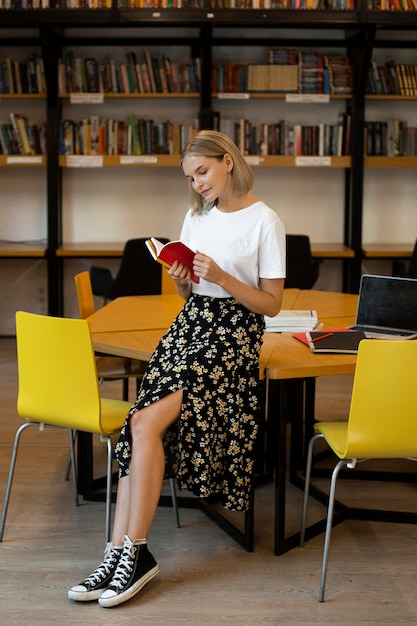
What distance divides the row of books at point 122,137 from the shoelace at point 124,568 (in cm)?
415

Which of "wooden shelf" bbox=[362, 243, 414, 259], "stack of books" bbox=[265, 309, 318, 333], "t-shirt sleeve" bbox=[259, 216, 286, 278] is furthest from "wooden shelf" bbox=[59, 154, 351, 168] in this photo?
"t-shirt sleeve" bbox=[259, 216, 286, 278]

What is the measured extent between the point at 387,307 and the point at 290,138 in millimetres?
3228

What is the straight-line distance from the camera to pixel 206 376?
2846mm

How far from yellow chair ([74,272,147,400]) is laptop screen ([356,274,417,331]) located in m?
0.99

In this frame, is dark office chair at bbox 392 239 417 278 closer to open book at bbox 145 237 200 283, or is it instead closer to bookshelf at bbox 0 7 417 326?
bookshelf at bbox 0 7 417 326

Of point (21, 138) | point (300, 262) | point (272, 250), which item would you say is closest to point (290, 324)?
point (272, 250)

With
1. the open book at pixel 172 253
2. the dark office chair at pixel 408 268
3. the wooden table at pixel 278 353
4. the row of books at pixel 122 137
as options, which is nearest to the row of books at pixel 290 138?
the row of books at pixel 122 137

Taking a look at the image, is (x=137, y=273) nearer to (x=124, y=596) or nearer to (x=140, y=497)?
(x=140, y=497)

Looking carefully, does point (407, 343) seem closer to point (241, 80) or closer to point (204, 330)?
point (204, 330)

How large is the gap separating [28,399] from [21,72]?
3.93m

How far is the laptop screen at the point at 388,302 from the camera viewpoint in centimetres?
337

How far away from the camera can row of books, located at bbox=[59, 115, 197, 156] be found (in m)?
6.38

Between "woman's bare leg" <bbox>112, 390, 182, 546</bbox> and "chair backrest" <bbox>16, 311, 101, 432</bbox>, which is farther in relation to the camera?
"chair backrest" <bbox>16, 311, 101, 432</bbox>

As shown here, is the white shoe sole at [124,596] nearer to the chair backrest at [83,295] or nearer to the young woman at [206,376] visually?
the young woman at [206,376]
